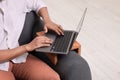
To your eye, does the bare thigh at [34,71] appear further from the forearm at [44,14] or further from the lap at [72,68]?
the forearm at [44,14]

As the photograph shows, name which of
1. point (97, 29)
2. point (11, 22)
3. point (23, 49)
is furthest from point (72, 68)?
point (97, 29)

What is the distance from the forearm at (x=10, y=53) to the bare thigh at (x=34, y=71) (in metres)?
0.11

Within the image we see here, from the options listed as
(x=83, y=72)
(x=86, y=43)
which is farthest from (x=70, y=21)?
(x=83, y=72)

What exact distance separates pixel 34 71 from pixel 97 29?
59.0 inches

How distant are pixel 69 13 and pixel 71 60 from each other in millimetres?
1786

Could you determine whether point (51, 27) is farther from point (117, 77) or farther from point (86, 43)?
point (86, 43)

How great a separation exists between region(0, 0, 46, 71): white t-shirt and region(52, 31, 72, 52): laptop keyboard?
0.77 feet

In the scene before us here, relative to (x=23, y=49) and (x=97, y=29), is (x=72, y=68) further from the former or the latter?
(x=97, y=29)

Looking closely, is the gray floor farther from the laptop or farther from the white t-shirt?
the white t-shirt

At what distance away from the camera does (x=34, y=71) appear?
1540 millimetres

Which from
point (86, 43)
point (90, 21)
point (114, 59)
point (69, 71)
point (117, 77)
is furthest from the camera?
point (90, 21)

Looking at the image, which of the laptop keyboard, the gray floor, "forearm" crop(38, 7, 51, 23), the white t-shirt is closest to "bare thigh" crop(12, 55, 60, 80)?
the white t-shirt

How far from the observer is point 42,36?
1575mm

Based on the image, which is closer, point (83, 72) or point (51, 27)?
point (83, 72)
